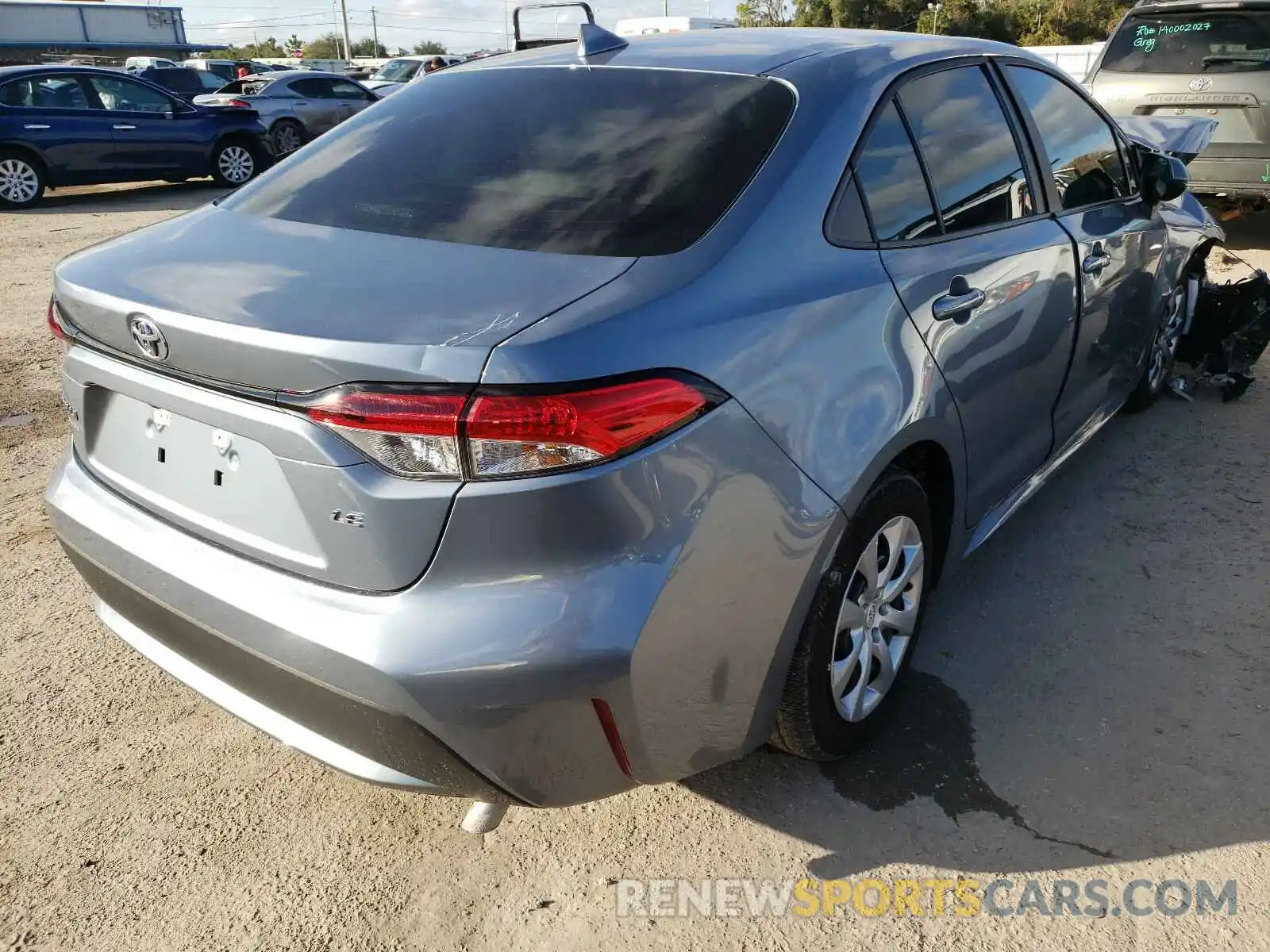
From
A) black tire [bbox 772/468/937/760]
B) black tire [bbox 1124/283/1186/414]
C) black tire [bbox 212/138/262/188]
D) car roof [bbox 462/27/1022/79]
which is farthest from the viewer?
black tire [bbox 212/138/262/188]

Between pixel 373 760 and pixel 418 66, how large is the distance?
77.5 ft

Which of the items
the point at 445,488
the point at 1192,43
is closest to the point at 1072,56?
the point at 1192,43

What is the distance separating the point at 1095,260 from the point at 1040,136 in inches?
17.6

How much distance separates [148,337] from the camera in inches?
76.5

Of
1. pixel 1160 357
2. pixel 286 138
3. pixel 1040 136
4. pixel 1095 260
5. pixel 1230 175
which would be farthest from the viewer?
pixel 286 138

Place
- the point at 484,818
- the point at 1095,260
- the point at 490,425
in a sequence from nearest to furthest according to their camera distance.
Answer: the point at 490,425 < the point at 484,818 < the point at 1095,260

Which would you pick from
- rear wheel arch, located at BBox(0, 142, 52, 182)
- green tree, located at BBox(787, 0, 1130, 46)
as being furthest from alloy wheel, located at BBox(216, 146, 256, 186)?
green tree, located at BBox(787, 0, 1130, 46)

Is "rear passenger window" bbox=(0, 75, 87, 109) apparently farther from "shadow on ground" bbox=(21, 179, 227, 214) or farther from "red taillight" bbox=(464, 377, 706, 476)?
"red taillight" bbox=(464, 377, 706, 476)

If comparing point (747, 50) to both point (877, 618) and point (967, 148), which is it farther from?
point (877, 618)

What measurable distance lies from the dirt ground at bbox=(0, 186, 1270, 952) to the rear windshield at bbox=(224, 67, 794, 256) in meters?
1.33

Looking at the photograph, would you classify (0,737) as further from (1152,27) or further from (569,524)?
(1152,27)

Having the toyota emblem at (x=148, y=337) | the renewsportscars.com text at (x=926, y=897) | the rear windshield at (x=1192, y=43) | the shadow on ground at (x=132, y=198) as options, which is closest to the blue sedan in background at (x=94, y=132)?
the shadow on ground at (x=132, y=198)

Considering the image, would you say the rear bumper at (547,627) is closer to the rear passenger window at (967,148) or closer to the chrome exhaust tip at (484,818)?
the chrome exhaust tip at (484,818)

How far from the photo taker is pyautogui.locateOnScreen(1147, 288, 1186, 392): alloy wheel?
454cm
